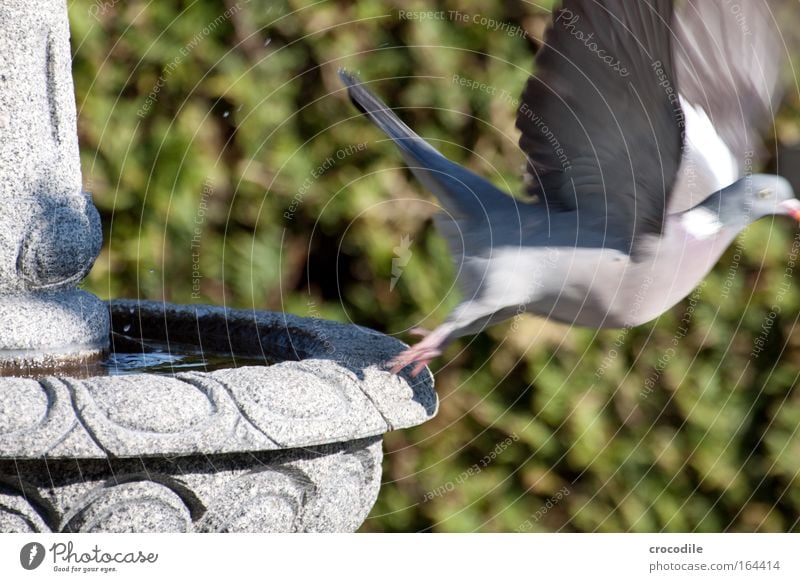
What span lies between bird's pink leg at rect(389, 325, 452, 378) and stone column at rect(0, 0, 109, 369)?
56 centimetres

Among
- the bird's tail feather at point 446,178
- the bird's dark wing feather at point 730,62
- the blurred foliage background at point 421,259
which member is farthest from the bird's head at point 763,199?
the blurred foliage background at point 421,259

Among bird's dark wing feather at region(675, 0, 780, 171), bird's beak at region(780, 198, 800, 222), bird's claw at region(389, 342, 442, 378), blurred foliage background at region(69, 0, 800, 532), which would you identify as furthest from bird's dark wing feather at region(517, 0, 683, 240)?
blurred foliage background at region(69, 0, 800, 532)

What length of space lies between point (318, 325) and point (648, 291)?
615 mm

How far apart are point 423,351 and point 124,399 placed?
0.51 metres

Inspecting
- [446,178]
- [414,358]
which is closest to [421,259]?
[446,178]

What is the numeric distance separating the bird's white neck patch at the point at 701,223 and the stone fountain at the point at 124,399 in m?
0.52

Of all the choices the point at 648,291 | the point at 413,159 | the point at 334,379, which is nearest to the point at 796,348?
the point at 648,291

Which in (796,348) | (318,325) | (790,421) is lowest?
(790,421)

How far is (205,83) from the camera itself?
2.48 m

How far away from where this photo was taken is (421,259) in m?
2.56

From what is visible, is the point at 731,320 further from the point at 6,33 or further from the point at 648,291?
the point at 6,33

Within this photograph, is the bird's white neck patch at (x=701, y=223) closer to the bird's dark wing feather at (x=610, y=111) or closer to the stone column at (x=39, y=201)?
the bird's dark wing feather at (x=610, y=111)

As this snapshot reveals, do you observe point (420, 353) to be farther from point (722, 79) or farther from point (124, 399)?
point (722, 79)

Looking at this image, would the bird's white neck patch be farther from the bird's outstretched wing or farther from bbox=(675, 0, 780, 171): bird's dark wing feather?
bbox=(675, 0, 780, 171): bird's dark wing feather
